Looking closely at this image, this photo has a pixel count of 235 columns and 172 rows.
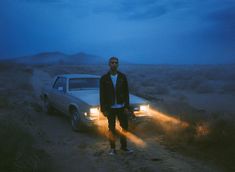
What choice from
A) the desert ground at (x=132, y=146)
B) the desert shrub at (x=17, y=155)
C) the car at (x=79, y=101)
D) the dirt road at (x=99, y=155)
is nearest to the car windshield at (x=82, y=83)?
the car at (x=79, y=101)

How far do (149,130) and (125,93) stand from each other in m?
2.87

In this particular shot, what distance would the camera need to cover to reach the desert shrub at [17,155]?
4652 millimetres

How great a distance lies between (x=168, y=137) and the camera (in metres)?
7.91

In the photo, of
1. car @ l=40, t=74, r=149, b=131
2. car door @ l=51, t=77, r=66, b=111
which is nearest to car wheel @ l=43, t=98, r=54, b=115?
car @ l=40, t=74, r=149, b=131

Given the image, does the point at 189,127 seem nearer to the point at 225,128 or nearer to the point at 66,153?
the point at 225,128

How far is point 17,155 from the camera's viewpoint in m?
4.90

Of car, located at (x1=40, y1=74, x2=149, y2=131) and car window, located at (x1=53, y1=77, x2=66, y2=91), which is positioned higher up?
car window, located at (x1=53, y1=77, x2=66, y2=91)

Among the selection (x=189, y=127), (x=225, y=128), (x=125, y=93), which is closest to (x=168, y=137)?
(x=189, y=127)

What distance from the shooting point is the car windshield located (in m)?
9.44

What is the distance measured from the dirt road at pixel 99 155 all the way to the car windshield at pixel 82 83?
51.6 inches

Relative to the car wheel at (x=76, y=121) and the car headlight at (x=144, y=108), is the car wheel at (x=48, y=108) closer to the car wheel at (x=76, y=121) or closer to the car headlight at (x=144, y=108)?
the car wheel at (x=76, y=121)

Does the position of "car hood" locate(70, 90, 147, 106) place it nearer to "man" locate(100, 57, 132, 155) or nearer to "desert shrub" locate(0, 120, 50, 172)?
"man" locate(100, 57, 132, 155)

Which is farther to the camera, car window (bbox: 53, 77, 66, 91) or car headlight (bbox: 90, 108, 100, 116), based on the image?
car window (bbox: 53, 77, 66, 91)

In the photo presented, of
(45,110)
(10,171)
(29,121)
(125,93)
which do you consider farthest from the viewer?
(45,110)
